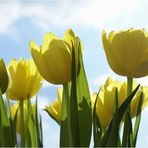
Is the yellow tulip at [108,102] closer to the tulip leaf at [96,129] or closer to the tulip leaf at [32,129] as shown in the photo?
the tulip leaf at [96,129]

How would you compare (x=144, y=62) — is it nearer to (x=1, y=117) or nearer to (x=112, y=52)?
(x=112, y=52)

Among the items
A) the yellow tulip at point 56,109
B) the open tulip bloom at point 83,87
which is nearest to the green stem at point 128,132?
the open tulip bloom at point 83,87

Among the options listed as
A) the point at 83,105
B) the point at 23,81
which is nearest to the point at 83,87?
the point at 83,105

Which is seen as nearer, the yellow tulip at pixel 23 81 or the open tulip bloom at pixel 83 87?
the open tulip bloom at pixel 83 87

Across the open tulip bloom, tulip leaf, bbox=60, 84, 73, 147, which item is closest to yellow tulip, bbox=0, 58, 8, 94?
the open tulip bloom

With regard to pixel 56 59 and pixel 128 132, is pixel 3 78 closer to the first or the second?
pixel 56 59
